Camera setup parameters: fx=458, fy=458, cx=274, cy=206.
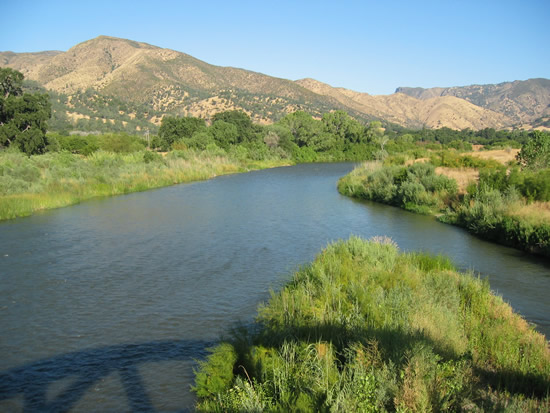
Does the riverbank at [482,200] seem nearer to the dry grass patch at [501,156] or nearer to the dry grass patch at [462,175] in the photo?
the dry grass patch at [462,175]

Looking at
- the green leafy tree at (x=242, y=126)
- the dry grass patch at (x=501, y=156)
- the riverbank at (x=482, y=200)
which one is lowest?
the riverbank at (x=482, y=200)

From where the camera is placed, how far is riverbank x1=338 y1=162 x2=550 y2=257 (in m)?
16.0

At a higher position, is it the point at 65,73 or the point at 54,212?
the point at 65,73

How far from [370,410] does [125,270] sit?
425 inches

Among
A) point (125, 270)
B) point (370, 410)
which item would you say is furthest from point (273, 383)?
point (125, 270)

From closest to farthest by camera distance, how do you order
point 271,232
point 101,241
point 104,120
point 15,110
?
point 101,241
point 271,232
point 15,110
point 104,120

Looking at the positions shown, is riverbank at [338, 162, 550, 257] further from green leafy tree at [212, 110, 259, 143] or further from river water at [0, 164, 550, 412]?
green leafy tree at [212, 110, 259, 143]

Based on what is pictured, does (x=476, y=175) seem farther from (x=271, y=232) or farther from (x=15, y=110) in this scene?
(x=15, y=110)

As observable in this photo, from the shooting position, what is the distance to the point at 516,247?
16297mm

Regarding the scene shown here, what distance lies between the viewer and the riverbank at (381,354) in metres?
5.15

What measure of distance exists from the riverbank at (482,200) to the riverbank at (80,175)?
16.4 m

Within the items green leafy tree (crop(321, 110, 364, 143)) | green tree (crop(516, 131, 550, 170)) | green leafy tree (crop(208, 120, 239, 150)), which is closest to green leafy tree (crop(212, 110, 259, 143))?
green leafy tree (crop(208, 120, 239, 150))

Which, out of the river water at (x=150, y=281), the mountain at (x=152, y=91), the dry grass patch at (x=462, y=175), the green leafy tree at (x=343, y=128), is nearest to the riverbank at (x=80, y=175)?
the river water at (x=150, y=281)

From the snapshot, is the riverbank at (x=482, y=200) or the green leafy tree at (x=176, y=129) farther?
the green leafy tree at (x=176, y=129)
